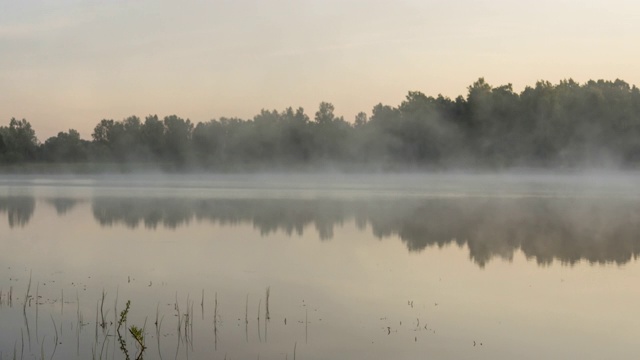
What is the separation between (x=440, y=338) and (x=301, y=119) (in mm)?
101390

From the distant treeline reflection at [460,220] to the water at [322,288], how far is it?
0.15 meters

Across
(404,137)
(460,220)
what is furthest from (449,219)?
(404,137)

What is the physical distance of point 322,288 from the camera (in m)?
13.4

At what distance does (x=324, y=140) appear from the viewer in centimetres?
10481

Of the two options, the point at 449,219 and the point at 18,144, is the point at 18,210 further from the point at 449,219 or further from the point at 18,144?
the point at 18,144

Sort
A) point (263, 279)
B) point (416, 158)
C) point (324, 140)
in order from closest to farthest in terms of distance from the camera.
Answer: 1. point (263, 279)
2. point (416, 158)
3. point (324, 140)

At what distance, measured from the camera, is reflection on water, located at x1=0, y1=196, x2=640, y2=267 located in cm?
1936

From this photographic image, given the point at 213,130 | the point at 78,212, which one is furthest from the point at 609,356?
the point at 213,130

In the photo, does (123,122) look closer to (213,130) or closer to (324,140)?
(213,130)

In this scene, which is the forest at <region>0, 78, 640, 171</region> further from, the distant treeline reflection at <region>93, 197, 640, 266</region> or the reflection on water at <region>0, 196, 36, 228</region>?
the reflection on water at <region>0, 196, 36, 228</region>

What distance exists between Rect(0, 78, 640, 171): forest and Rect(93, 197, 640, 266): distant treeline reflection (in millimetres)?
44344

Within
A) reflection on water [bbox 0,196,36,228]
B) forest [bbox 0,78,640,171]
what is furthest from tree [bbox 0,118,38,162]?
reflection on water [bbox 0,196,36,228]

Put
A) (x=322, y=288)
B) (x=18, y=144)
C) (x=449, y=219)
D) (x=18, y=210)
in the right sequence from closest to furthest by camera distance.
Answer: (x=322, y=288)
(x=449, y=219)
(x=18, y=210)
(x=18, y=144)

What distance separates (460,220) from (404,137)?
2685 inches
